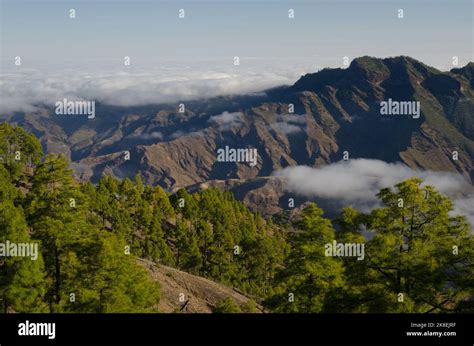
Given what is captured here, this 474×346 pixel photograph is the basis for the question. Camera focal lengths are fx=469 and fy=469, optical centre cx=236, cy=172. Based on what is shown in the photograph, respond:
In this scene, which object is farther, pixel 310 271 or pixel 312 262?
pixel 312 262

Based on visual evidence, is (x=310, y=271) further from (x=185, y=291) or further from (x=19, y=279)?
(x=185, y=291)

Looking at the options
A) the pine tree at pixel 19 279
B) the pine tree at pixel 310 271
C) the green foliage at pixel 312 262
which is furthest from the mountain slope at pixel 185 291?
the pine tree at pixel 310 271

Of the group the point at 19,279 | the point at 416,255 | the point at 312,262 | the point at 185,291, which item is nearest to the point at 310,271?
the point at 312,262

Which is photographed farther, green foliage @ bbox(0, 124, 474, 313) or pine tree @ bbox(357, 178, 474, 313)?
green foliage @ bbox(0, 124, 474, 313)

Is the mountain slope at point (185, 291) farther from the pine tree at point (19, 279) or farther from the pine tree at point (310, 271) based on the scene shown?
the pine tree at point (310, 271)

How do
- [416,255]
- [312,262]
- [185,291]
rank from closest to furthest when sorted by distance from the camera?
[416,255] → [312,262] → [185,291]

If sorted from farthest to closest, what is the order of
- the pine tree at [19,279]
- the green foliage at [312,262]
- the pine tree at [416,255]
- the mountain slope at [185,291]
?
the mountain slope at [185,291] < the pine tree at [19,279] < the green foliage at [312,262] < the pine tree at [416,255]

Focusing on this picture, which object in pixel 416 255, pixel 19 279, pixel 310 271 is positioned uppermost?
pixel 416 255

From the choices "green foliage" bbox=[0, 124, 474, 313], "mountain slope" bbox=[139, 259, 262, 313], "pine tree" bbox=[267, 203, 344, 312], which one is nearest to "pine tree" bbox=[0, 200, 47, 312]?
"green foliage" bbox=[0, 124, 474, 313]

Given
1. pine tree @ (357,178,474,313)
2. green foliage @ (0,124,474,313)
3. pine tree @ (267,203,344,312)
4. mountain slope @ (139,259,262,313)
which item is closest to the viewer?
pine tree @ (357,178,474,313)

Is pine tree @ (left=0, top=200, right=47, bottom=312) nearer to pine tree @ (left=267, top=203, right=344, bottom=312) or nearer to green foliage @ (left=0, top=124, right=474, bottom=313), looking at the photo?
green foliage @ (left=0, top=124, right=474, bottom=313)

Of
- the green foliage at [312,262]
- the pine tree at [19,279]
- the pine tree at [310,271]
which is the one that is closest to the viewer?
the green foliage at [312,262]

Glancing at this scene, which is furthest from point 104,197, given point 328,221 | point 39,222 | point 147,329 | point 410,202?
point 147,329
